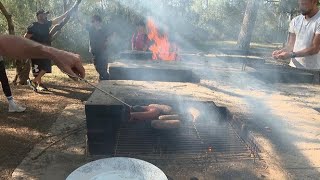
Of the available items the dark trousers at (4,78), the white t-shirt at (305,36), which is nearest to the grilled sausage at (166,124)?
the white t-shirt at (305,36)

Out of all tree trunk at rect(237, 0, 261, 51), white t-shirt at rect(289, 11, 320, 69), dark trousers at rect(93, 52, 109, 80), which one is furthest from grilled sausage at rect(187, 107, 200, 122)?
tree trunk at rect(237, 0, 261, 51)

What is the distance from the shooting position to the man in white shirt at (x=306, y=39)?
14.5 feet

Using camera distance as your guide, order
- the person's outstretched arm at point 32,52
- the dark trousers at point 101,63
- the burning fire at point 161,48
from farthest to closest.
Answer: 1. the dark trousers at point 101,63
2. the burning fire at point 161,48
3. the person's outstretched arm at point 32,52

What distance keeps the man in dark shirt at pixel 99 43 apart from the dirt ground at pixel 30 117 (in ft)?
2.35

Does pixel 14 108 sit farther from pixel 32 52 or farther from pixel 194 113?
pixel 32 52

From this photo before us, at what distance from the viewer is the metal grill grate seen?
131 inches

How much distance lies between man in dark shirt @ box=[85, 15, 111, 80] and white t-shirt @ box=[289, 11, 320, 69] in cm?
514

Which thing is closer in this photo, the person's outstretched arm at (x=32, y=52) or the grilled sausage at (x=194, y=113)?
the person's outstretched arm at (x=32, y=52)

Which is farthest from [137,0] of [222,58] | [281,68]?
[281,68]

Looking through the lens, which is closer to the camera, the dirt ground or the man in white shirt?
the dirt ground

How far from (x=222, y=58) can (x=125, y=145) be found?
6477mm

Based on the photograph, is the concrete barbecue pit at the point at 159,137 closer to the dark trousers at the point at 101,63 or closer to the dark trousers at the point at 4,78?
the dark trousers at the point at 4,78

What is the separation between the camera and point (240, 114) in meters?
4.25

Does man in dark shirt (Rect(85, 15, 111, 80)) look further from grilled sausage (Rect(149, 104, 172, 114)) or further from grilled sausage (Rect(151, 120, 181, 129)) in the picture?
grilled sausage (Rect(151, 120, 181, 129))
